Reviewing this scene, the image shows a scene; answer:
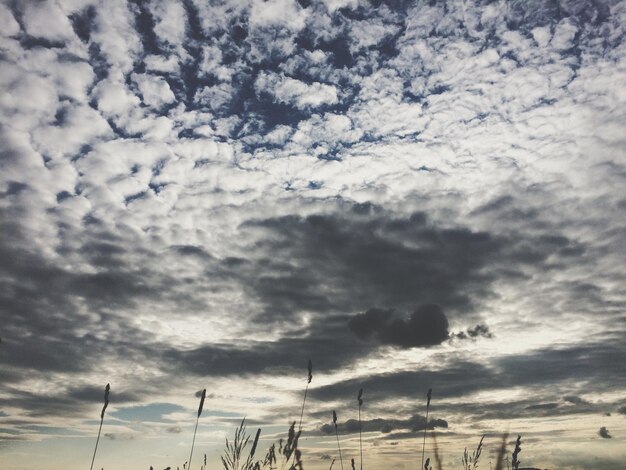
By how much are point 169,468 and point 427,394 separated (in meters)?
5.25

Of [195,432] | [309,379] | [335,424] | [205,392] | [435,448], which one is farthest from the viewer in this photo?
[335,424]

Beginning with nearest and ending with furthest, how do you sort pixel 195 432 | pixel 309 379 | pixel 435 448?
pixel 435 448 → pixel 195 432 → pixel 309 379

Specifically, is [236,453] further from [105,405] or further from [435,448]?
[435,448]

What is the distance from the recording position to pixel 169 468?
355 inches

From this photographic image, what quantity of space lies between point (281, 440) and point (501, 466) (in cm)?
625

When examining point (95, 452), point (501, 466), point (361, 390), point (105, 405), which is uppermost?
point (361, 390)

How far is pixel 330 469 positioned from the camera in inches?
249

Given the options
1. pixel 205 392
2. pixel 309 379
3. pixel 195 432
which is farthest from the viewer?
pixel 309 379

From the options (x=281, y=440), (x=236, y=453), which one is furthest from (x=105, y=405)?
(x=281, y=440)

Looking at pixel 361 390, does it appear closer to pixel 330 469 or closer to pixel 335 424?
pixel 335 424

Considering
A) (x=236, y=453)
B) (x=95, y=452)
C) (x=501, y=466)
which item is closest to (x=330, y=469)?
(x=236, y=453)

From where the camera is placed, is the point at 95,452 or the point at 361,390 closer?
the point at 95,452

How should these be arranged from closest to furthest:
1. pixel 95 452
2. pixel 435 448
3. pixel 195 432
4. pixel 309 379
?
pixel 435 448 < pixel 95 452 < pixel 195 432 < pixel 309 379

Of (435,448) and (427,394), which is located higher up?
(427,394)
